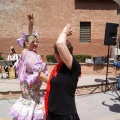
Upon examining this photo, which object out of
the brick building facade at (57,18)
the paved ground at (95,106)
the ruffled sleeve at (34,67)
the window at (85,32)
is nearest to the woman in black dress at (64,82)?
the ruffled sleeve at (34,67)

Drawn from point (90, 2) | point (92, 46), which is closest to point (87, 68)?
point (92, 46)

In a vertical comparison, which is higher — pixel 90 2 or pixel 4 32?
pixel 90 2

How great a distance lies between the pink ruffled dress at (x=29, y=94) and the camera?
379 centimetres

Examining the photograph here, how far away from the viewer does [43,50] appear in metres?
20.8

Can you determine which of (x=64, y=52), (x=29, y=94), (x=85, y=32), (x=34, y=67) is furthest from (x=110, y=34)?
(x=85, y=32)

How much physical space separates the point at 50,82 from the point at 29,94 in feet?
3.06

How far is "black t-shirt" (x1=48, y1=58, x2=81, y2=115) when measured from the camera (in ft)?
9.77

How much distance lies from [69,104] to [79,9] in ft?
58.7

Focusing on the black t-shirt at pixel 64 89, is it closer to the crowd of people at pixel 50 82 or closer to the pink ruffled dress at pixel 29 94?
the crowd of people at pixel 50 82

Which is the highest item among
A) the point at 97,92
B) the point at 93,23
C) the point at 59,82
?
the point at 93,23

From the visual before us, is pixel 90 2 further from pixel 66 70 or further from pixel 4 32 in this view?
pixel 66 70

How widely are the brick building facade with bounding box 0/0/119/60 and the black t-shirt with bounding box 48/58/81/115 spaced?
1739 cm

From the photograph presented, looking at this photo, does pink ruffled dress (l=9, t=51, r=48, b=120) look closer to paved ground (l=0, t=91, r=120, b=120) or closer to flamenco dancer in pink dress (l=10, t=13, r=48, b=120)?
flamenco dancer in pink dress (l=10, t=13, r=48, b=120)

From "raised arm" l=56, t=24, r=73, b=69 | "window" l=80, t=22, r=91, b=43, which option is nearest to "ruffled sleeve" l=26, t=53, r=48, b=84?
"raised arm" l=56, t=24, r=73, b=69
